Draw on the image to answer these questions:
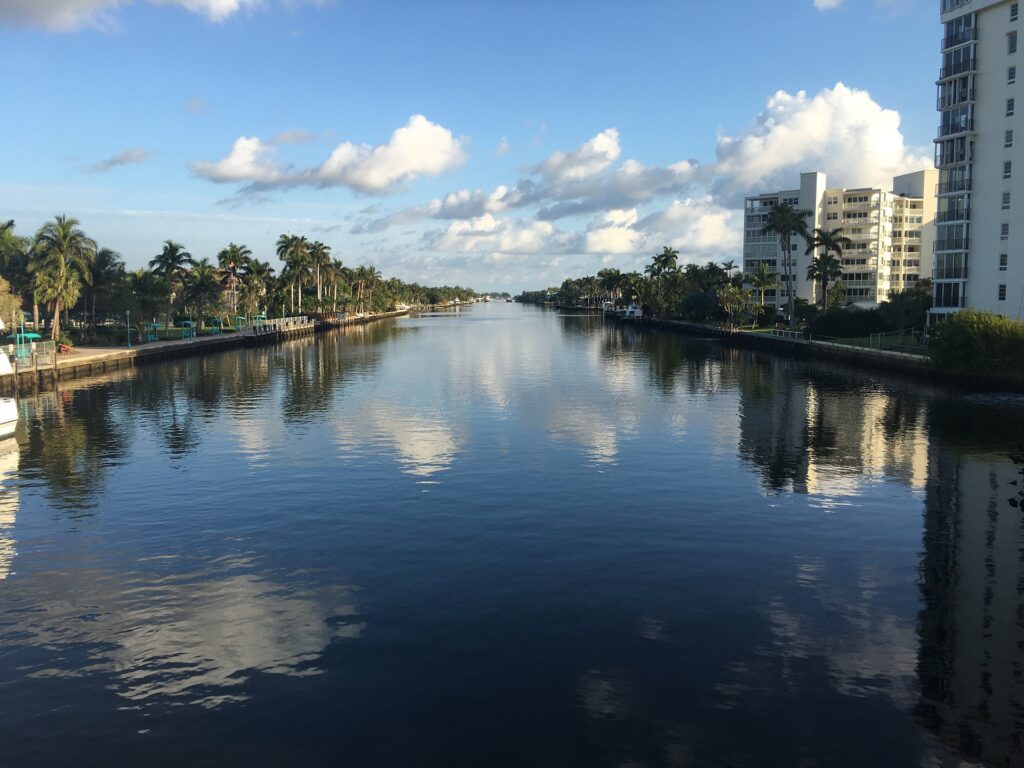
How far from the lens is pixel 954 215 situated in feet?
278

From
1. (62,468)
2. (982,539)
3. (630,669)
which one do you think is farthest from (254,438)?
(982,539)

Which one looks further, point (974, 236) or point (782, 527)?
point (974, 236)

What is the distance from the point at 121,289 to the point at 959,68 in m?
104

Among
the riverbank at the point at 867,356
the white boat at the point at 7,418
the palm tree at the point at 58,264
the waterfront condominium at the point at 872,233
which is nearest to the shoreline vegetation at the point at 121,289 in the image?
the palm tree at the point at 58,264

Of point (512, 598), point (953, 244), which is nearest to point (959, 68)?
point (953, 244)

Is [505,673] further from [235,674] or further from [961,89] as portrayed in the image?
[961,89]

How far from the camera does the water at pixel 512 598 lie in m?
13.7

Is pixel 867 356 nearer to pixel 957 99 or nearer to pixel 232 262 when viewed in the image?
pixel 957 99

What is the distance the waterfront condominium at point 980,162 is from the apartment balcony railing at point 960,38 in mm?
97

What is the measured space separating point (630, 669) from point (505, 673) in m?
2.56

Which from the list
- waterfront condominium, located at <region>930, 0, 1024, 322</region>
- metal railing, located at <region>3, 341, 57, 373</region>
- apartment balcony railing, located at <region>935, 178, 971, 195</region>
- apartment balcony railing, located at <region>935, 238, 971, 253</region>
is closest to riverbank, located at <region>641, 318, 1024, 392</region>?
waterfront condominium, located at <region>930, 0, 1024, 322</region>

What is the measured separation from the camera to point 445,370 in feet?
269

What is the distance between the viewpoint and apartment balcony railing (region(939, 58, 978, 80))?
268 feet

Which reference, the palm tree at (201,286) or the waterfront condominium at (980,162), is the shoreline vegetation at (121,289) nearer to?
the palm tree at (201,286)
